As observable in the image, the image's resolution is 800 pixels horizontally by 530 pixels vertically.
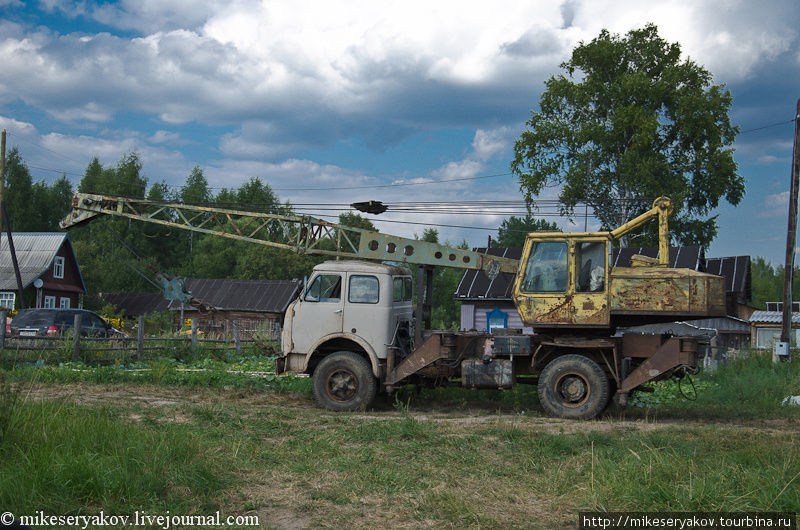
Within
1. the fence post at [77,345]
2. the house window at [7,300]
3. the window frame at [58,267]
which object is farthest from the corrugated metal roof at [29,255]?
the fence post at [77,345]

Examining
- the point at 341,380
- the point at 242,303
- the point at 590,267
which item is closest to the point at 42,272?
the point at 242,303

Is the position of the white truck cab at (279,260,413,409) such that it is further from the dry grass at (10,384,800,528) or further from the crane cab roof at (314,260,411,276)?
the dry grass at (10,384,800,528)

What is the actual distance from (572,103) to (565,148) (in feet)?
7.88

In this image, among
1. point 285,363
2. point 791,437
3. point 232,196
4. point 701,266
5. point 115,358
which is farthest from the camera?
point 232,196

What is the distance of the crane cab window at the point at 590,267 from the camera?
11.0m

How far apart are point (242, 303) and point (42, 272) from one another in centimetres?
1192

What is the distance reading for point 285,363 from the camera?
40.0 ft

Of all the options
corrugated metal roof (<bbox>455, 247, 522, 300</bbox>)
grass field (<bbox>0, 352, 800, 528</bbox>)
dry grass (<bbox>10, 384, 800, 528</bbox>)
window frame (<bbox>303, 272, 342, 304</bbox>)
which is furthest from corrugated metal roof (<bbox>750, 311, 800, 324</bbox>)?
window frame (<bbox>303, 272, 342, 304</bbox>)

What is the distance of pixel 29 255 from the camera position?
40.8m

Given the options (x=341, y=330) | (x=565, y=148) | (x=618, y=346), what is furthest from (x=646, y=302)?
(x=565, y=148)

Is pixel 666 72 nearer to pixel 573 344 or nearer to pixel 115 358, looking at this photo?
pixel 573 344

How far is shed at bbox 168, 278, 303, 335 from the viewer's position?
129 ft

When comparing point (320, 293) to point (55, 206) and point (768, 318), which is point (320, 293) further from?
point (55, 206)

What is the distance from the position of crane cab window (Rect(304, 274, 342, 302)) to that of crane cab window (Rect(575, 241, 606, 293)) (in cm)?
423
